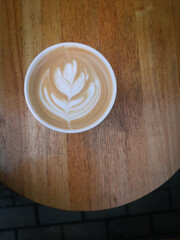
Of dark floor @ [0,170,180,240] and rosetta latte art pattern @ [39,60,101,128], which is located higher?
rosetta latte art pattern @ [39,60,101,128]

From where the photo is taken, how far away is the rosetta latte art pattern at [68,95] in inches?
27.1

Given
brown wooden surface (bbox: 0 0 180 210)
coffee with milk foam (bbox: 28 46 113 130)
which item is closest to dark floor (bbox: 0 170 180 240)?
brown wooden surface (bbox: 0 0 180 210)

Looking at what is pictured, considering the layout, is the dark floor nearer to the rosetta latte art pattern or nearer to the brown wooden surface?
the brown wooden surface

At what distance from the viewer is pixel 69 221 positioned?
1134 mm

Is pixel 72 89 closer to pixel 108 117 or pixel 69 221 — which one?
pixel 108 117

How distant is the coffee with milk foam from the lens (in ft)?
2.24

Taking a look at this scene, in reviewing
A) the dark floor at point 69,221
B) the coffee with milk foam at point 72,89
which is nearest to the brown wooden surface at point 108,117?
the coffee with milk foam at point 72,89

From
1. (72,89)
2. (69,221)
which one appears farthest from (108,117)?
(69,221)

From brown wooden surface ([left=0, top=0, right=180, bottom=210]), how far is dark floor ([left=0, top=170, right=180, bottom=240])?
48 cm

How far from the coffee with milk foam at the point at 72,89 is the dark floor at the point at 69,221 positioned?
2.13 ft

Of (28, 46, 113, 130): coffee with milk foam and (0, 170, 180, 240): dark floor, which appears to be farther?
(0, 170, 180, 240): dark floor

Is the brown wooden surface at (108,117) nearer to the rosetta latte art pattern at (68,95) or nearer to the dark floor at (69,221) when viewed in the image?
the rosetta latte art pattern at (68,95)

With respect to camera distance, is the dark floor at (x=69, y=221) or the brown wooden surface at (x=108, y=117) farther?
the dark floor at (x=69, y=221)

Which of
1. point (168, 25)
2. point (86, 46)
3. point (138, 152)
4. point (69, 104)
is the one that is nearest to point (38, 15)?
point (86, 46)
